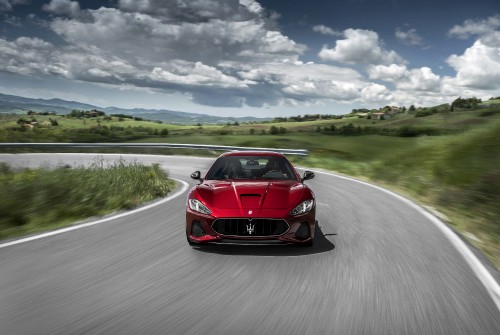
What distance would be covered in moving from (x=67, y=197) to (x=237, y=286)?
6164mm

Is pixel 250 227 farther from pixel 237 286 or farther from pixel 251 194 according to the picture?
pixel 237 286

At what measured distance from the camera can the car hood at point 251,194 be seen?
644cm

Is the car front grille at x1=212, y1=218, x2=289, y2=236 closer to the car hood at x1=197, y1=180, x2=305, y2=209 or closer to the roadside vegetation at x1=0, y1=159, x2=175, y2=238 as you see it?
the car hood at x1=197, y1=180, x2=305, y2=209

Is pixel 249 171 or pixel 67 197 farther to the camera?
pixel 67 197

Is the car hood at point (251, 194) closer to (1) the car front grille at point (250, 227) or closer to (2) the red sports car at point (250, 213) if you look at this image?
(2) the red sports car at point (250, 213)

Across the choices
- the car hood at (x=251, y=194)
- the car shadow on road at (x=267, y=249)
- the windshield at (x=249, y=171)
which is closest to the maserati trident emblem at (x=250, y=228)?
the car hood at (x=251, y=194)

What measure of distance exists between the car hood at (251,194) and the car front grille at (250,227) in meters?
0.19

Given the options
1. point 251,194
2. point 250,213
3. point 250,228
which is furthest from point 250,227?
point 251,194

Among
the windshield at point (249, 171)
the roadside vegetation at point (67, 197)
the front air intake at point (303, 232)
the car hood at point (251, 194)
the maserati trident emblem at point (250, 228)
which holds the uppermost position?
the windshield at point (249, 171)

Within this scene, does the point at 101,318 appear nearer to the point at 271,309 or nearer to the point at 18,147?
the point at 271,309

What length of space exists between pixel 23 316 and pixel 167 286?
54.1 inches

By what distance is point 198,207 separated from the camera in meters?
6.62

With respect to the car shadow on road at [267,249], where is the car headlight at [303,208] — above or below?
above

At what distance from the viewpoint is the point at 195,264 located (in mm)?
5859
